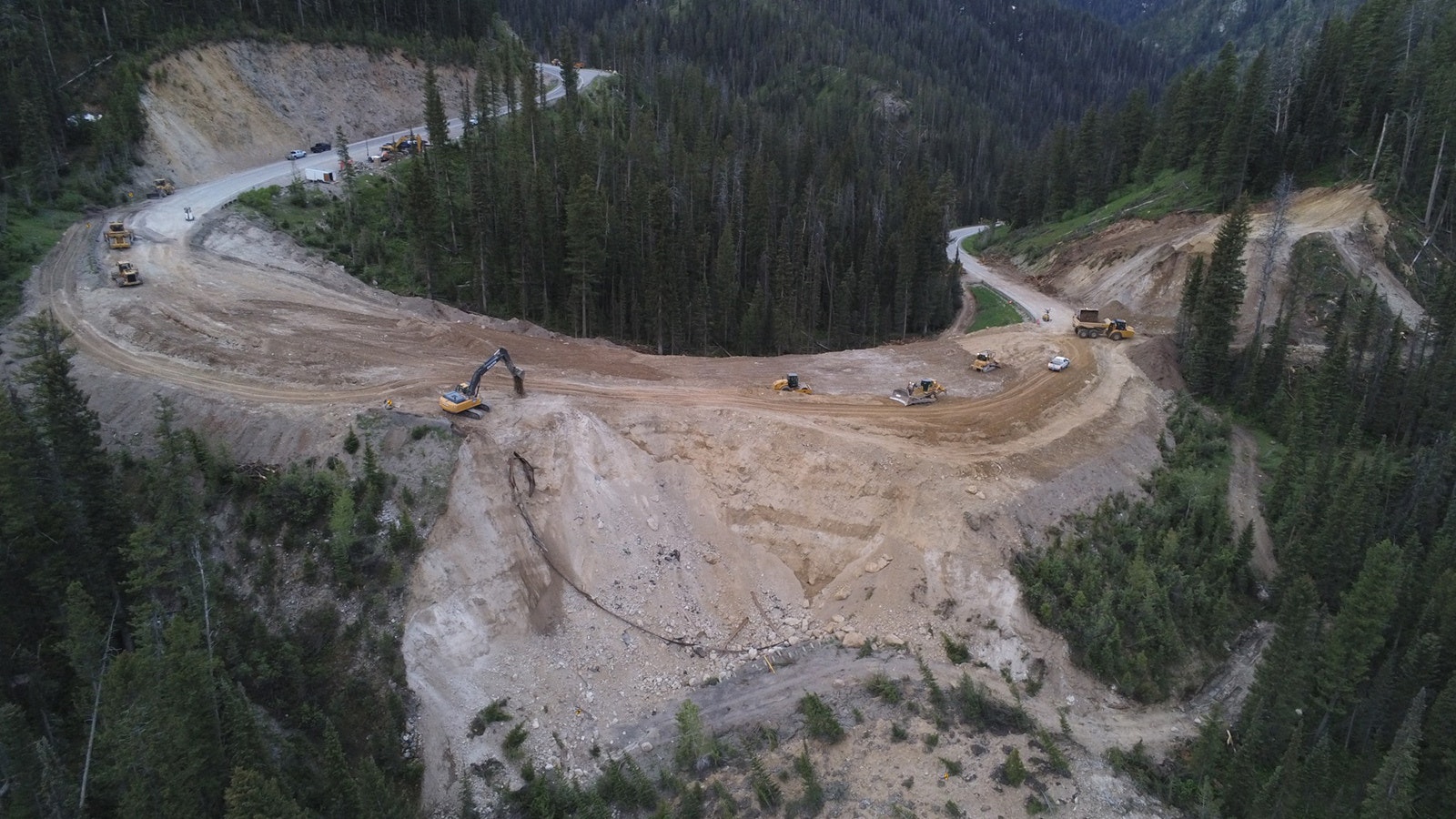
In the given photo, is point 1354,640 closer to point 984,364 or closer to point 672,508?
point 984,364

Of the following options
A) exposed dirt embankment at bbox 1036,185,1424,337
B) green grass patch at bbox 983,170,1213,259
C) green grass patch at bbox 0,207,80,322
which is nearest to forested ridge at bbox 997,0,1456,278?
green grass patch at bbox 983,170,1213,259

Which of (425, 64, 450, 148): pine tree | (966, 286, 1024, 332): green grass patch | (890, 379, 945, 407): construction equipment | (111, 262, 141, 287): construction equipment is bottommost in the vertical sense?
(966, 286, 1024, 332): green grass patch

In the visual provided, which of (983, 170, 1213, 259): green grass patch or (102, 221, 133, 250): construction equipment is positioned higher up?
(102, 221, 133, 250): construction equipment

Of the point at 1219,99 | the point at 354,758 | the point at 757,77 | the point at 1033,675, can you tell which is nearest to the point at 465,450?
the point at 354,758

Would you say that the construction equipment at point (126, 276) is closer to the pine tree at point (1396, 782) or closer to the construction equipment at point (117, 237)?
the construction equipment at point (117, 237)

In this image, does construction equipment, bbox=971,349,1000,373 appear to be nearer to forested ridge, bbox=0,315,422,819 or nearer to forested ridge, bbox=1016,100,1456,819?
forested ridge, bbox=1016,100,1456,819

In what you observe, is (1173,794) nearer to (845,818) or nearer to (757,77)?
(845,818)
